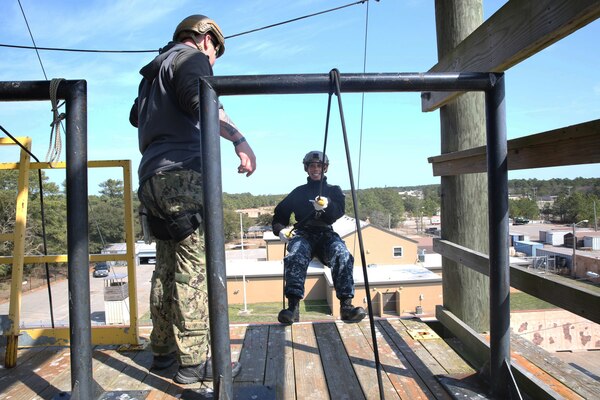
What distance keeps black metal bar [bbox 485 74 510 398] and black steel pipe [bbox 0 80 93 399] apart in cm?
180

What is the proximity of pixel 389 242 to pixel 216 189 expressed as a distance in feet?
A: 92.5

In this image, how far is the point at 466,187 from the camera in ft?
10.1

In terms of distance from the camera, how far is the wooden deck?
2.07 meters

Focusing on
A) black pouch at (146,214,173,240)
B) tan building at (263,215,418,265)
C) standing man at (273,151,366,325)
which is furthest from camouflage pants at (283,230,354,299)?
tan building at (263,215,418,265)

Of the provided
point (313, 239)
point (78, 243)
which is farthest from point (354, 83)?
point (313, 239)

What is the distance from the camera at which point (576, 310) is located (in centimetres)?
159

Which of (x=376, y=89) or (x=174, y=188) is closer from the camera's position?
(x=376, y=89)

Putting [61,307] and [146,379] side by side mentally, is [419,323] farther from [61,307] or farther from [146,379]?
[61,307]

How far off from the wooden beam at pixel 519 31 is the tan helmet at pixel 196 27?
4.65 ft

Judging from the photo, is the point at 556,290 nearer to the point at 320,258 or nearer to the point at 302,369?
Answer: the point at 302,369

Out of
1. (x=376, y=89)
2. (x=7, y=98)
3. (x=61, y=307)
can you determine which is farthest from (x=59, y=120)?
(x=61, y=307)

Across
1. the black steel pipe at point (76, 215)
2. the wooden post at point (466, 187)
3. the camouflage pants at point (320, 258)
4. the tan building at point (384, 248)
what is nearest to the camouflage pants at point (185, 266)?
the black steel pipe at point (76, 215)

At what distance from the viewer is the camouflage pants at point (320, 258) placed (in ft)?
10.4

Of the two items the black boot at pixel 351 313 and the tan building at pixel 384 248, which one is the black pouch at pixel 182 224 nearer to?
the black boot at pixel 351 313
